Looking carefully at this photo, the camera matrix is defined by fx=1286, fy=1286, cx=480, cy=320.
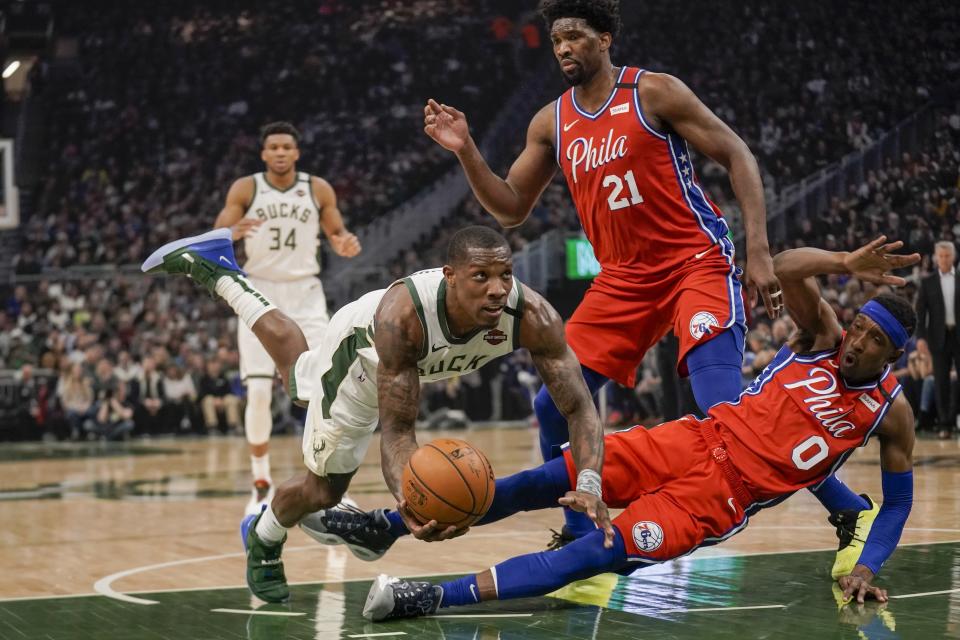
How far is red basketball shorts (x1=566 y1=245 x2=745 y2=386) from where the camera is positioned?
202 inches

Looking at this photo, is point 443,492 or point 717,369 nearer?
point 443,492

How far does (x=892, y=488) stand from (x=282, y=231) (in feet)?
15.5

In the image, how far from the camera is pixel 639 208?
523cm

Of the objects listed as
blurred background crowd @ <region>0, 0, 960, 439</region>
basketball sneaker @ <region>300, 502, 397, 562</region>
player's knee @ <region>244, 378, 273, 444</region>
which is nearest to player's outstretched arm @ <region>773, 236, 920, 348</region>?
basketball sneaker @ <region>300, 502, 397, 562</region>

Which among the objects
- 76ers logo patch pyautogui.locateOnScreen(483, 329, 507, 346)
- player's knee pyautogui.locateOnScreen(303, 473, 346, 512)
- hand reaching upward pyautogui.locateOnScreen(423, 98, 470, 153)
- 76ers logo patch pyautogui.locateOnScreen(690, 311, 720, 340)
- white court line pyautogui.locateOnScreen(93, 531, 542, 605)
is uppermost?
hand reaching upward pyautogui.locateOnScreen(423, 98, 470, 153)

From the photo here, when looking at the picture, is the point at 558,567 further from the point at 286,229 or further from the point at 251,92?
the point at 251,92

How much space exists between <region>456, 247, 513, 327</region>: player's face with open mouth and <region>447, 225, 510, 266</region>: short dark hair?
0.02m

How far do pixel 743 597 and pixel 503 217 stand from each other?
76.6 inches

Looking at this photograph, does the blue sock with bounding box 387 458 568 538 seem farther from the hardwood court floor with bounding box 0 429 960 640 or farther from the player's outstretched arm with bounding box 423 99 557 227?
the player's outstretched arm with bounding box 423 99 557 227

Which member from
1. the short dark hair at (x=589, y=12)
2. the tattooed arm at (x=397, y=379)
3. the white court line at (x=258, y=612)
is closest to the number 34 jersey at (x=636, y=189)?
the short dark hair at (x=589, y=12)

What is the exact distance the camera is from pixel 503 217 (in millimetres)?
5660

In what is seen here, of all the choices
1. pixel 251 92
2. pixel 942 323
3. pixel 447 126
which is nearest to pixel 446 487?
pixel 447 126

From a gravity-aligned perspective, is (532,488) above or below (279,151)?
below

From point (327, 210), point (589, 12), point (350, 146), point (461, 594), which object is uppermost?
point (350, 146)
